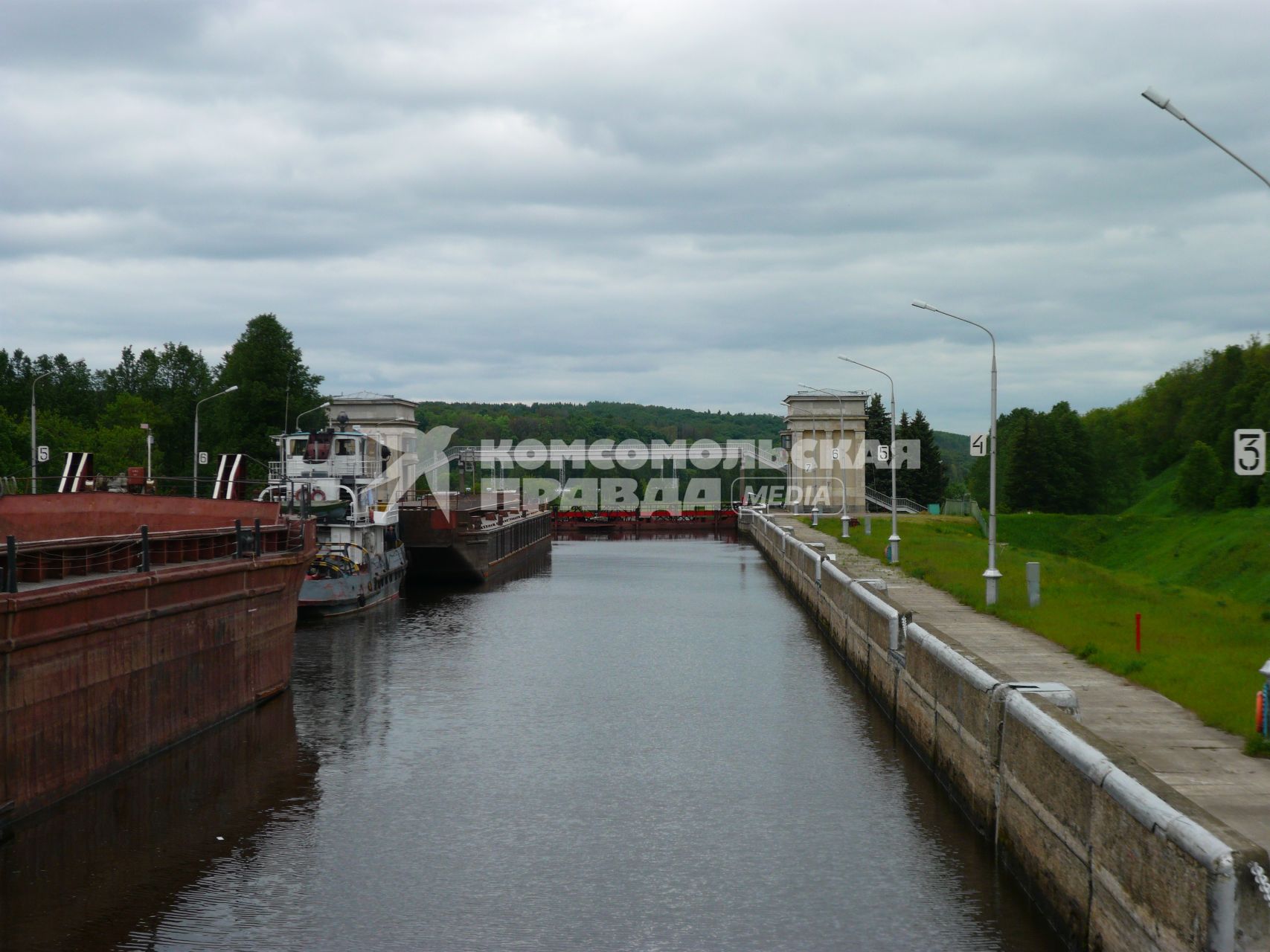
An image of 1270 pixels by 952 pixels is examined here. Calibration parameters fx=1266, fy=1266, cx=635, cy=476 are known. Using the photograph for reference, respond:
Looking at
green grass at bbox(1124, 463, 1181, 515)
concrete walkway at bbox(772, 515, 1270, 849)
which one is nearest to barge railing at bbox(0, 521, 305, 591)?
concrete walkway at bbox(772, 515, 1270, 849)

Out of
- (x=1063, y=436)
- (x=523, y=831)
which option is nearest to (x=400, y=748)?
(x=523, y=831)

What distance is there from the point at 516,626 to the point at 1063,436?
8431 centimetres

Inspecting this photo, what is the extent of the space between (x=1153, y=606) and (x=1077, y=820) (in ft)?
66.7

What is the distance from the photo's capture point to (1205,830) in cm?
962

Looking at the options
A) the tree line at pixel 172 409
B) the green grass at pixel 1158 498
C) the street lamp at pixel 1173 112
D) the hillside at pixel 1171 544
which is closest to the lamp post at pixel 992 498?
the street lamp at pixel 1173 112

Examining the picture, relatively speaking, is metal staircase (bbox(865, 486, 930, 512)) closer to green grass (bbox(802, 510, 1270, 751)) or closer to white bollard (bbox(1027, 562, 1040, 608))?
green grass (bbox(802, 510, 1270, 751))

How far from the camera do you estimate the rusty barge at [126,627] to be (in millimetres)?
16328

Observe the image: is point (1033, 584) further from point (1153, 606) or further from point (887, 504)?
point (887, 504)

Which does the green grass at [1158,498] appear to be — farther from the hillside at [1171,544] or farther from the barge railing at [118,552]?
the barge railing at [118,552]

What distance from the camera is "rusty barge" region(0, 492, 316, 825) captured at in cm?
1633

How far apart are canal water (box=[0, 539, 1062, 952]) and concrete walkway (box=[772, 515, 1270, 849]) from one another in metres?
2.34

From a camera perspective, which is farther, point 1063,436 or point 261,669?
point 1063,436

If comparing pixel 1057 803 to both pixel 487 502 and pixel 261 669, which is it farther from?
pixel 487 502

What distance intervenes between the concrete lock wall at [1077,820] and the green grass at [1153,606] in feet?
10.0
